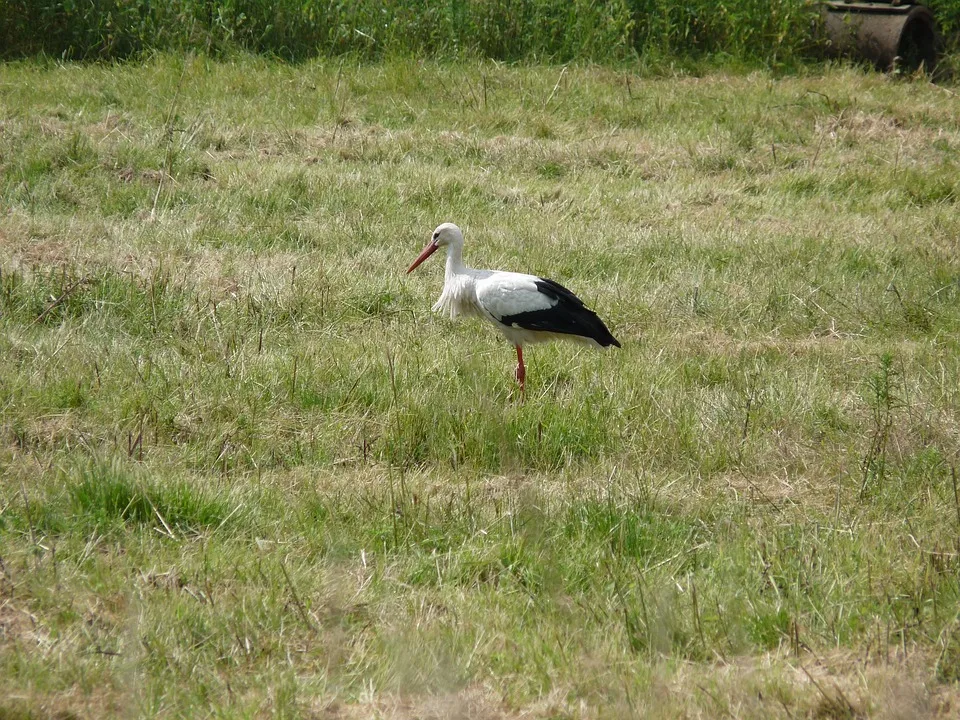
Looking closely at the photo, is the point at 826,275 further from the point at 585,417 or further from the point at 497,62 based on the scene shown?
the point at 497,62

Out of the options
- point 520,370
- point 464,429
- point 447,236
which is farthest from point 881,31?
point 464,429

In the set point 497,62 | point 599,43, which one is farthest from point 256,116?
point 599,43

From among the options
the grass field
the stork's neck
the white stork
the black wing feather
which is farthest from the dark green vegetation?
the black wing feather

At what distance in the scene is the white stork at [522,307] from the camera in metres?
5.34

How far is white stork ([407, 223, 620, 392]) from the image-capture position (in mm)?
5344

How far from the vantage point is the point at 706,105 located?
996 cm

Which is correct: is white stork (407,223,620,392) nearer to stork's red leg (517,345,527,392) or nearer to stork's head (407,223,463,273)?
stork's red leg (517,345,527,392)

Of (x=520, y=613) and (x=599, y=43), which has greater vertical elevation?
(x=599, y=43)

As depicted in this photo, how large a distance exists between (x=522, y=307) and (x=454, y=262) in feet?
2.06

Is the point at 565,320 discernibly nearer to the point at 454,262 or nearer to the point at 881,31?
the point at 454,262

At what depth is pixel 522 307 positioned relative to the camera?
538 centimetres

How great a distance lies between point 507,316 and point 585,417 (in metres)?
0.91

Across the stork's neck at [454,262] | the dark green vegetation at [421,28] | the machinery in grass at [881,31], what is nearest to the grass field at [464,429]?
the stork's neck at [454,262]

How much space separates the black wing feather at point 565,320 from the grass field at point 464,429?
0.17m
